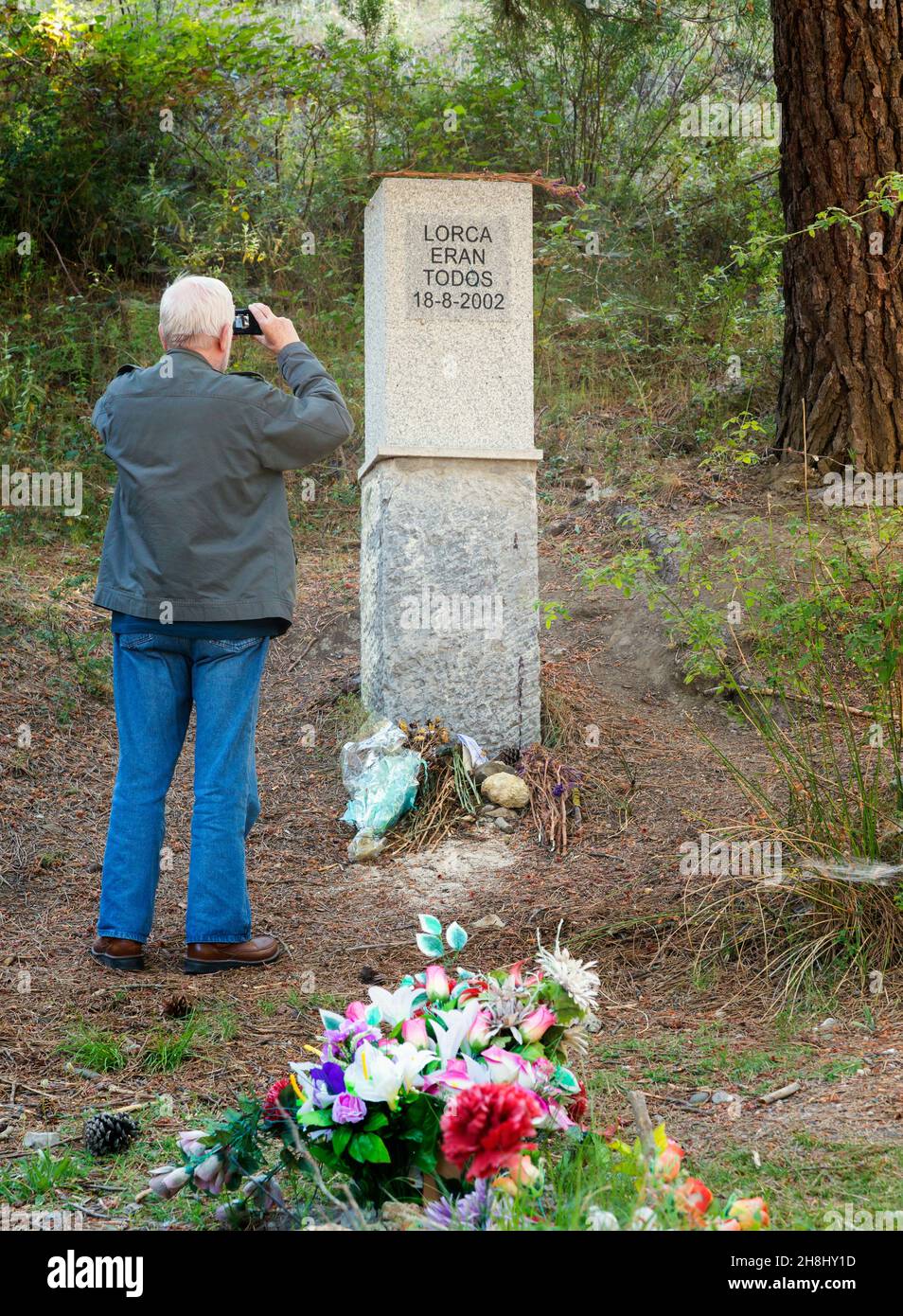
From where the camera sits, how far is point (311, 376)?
3.62 metres

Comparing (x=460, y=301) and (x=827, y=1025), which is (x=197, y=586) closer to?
(x=827, y=1025)

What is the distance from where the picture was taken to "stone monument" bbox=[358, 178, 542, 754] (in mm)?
5039

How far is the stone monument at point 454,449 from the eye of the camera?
5.04 meters

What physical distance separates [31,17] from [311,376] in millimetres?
6980

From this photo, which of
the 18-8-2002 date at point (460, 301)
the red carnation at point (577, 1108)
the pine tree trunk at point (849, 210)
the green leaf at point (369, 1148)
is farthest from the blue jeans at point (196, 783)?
the pine tree trunk at point (849, 210)

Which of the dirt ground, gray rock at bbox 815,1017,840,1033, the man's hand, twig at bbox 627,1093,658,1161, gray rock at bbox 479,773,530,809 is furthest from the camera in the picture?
gray rock at bbox 479,773,530,809

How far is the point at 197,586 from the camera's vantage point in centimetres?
345

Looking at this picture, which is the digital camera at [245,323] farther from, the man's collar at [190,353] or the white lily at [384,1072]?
the white lily at [384,1072]

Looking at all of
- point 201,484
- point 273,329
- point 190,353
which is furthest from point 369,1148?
point 273,329

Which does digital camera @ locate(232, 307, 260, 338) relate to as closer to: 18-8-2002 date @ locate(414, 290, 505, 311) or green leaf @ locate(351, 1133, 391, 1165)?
18-8-2002 date @ locate(414, 290, 505, 311)

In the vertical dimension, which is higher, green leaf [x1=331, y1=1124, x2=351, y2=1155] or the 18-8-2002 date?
the 18-8-2002 date

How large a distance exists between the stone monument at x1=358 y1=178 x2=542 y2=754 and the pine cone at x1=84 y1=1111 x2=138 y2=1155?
278 cm

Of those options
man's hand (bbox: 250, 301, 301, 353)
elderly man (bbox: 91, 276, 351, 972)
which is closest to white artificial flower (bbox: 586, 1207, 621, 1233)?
elderly man (bbox: 91, 276, 351, 972)

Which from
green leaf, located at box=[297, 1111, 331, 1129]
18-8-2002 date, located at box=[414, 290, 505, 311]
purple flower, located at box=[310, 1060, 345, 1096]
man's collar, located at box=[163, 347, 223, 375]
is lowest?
green leaf, located at box=[297, 1111, 331, 1129]
